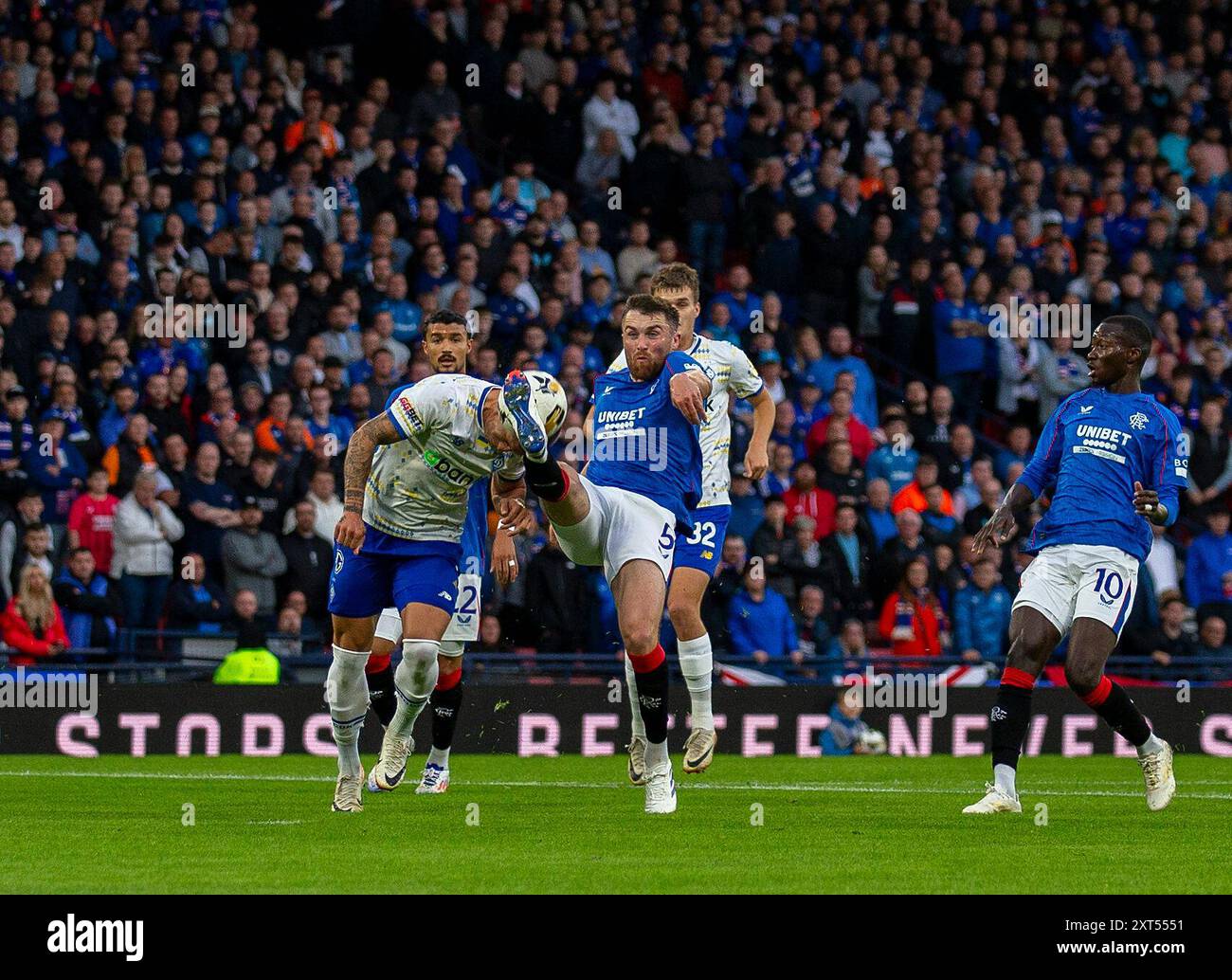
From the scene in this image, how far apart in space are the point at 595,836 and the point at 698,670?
2716mm

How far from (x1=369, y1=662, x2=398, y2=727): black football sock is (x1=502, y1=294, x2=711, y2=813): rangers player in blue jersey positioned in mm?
2399

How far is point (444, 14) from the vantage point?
24.1 m

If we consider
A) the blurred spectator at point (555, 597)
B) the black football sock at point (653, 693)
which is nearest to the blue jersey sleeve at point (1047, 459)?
the black football sock at point (653, 693)

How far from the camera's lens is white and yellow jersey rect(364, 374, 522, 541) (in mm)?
11297

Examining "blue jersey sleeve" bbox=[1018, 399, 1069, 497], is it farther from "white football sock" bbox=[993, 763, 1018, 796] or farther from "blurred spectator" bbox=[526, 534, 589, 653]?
"blurred spectator" bbox=[526, 534, 589, 653]

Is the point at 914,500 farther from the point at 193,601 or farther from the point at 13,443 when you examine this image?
the point at 13,443

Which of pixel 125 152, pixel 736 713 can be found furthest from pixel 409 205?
pixel 736 713

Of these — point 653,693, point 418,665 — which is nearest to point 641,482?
point 653,693

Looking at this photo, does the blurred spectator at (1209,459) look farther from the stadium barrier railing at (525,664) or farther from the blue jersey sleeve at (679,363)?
the blue jersey sleeve at (679,363)

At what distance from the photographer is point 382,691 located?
528 inches

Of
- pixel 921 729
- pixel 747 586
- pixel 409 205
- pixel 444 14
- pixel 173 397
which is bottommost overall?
pixel 921 729

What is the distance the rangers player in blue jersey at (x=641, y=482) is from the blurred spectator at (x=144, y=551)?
24.7 feet

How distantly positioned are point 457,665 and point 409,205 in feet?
31.9

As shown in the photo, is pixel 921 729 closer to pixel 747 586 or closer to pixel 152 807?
pixel 747 586
